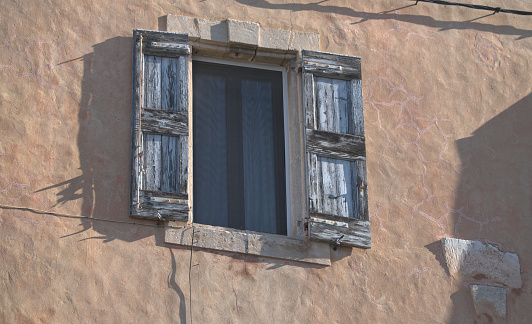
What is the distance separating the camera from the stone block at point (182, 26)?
7.87 m

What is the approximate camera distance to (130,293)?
7023mm

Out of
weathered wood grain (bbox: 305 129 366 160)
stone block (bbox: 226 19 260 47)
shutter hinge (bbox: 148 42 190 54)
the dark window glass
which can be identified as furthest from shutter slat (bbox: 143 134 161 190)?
weathered wood grain (bbox: 305 129 366 160)

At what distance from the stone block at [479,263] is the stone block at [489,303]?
0.09 metres

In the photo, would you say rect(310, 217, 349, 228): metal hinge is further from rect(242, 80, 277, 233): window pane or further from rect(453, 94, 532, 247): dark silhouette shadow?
rect(453, 94, 532, 247): dark silhouette shadow

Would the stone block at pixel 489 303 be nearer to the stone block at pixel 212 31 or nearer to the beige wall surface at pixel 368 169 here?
the beige wall surface at pixel 368 169

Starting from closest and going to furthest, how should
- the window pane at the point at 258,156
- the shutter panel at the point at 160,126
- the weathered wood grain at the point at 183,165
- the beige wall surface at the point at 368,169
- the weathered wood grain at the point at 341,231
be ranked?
the beige wall surface at the point at 368,169 → the shutter panel at the point at 160,126 → the weathered wood grain at the point at 183,165 → the weathered wood grain at the point at 341,231 → the window pane at the point at 258,156

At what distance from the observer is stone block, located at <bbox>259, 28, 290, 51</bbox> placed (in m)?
8.09

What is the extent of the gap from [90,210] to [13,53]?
1.33 m

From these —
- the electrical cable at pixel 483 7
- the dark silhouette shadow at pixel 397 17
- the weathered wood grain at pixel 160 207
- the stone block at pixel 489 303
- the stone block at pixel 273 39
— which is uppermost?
the electrical cable at pixel 483 7

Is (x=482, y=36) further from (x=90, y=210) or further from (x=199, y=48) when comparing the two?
(x=90, y=210)

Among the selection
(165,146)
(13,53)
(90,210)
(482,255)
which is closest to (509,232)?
(482,255)

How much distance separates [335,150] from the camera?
788 cm

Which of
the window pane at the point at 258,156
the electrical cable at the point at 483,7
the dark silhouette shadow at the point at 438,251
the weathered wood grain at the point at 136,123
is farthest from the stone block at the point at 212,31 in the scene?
the dark silhouette shadow at the point at 438,251

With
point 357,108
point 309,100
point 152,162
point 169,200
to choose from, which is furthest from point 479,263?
point 152,162
